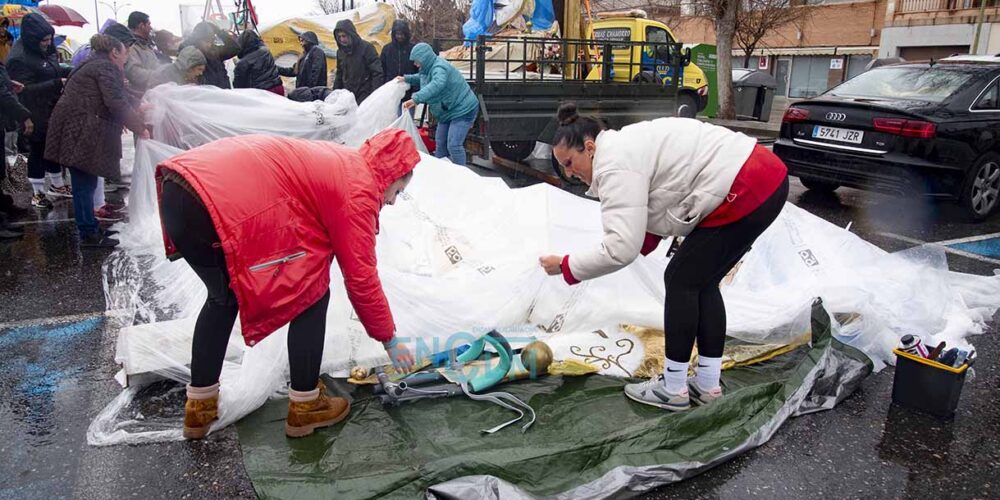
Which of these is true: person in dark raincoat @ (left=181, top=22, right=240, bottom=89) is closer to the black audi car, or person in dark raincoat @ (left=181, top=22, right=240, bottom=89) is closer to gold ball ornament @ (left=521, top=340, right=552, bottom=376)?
gold ball ornament @ (left=521, top=340, right=552, bottom=376)

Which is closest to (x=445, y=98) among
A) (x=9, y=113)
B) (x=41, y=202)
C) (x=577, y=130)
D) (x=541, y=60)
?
(x=541, y=60)

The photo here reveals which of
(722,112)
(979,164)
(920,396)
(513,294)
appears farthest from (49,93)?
(722,112)

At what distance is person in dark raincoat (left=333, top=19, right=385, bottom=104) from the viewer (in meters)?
8.00

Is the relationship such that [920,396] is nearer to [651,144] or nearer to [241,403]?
[651,144]

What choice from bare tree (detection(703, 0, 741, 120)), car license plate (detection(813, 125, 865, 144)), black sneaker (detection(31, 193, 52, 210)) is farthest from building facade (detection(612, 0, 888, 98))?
black sneaker (detection(31, 193, 52, 210))

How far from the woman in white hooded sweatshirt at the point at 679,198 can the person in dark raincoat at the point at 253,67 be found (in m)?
5.28

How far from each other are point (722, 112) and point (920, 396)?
14.9 meters

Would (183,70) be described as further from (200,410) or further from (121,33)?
(200,410)

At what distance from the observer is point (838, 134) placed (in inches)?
257

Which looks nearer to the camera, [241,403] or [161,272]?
[241,403]

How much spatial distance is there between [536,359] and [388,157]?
1.18 meters

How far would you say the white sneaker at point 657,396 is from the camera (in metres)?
2.89

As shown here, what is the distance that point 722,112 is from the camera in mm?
16906

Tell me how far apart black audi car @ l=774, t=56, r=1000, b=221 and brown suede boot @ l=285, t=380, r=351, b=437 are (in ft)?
17.8
